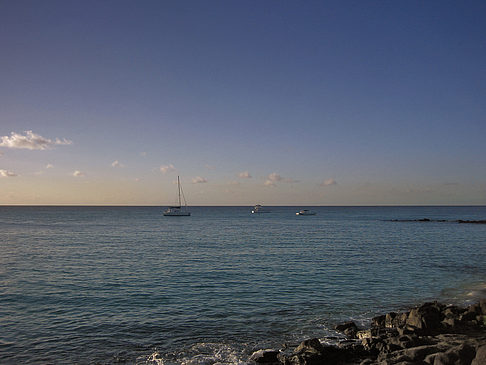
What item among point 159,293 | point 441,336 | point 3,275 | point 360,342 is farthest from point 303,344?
point 3,275

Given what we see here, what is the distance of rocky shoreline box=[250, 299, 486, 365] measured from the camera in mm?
13547

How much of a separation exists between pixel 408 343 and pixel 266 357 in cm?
626

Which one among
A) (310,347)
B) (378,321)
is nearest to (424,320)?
(378,321)

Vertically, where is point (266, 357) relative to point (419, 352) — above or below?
below

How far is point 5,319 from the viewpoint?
21453 millimetres

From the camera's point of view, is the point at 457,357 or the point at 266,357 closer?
the point at 457,357

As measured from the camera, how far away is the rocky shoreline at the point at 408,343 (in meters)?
13.5

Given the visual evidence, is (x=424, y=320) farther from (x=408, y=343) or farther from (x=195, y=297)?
(x=195, y=297)

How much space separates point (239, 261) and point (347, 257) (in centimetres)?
1387

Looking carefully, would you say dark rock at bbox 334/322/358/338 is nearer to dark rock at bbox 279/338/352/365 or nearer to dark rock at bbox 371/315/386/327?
dark rock at bbox 371/315/386/327

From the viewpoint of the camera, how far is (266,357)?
15906mm

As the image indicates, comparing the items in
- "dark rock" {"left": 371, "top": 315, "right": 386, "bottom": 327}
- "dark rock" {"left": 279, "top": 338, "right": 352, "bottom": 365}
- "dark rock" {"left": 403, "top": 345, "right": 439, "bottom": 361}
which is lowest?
"dark rock" {"left": 371, "top": 315, "right": 386, "bottom": 327}

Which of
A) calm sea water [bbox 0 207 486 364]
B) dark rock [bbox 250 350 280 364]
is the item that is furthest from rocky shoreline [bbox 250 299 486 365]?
calm sea water [bbox 0 207 486 364]

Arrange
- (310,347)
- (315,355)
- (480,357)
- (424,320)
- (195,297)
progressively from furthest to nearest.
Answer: (195,297) < (424,320) < (310,347) < (315,355) < (480,357)
